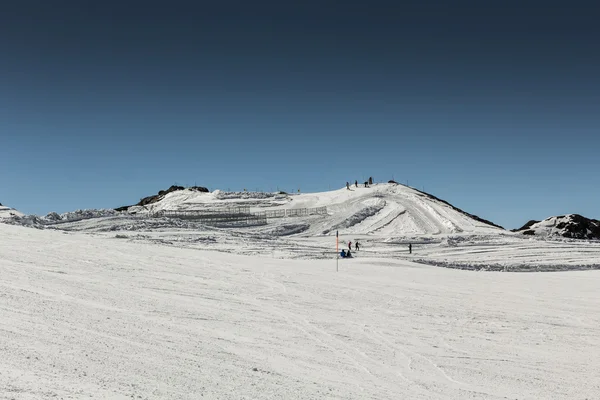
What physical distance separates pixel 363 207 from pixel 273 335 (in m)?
58.0

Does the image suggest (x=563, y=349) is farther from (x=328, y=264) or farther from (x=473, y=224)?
(x=473, y=224)

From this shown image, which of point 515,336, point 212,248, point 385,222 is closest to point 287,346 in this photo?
point 515,336

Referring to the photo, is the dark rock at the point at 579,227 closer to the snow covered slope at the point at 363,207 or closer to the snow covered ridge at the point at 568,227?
the snow covered ridge at the point at 568,227

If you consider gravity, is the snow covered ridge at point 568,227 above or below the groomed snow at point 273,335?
above

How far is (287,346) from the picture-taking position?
13.5 m

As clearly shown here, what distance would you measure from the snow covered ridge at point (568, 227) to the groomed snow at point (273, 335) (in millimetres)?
51457

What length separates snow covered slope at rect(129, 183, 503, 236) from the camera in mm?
62250

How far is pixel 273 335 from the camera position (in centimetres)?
1454

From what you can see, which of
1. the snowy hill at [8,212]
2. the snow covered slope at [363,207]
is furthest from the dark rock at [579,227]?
the snowy hill at [8,212]

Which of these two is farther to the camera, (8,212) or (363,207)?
(363,207)

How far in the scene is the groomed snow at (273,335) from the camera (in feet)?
32.8

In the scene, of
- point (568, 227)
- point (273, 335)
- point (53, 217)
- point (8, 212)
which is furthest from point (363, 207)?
point (273, 335)

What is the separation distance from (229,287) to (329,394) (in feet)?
40.9

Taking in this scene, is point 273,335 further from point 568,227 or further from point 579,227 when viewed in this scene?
point 579,227
